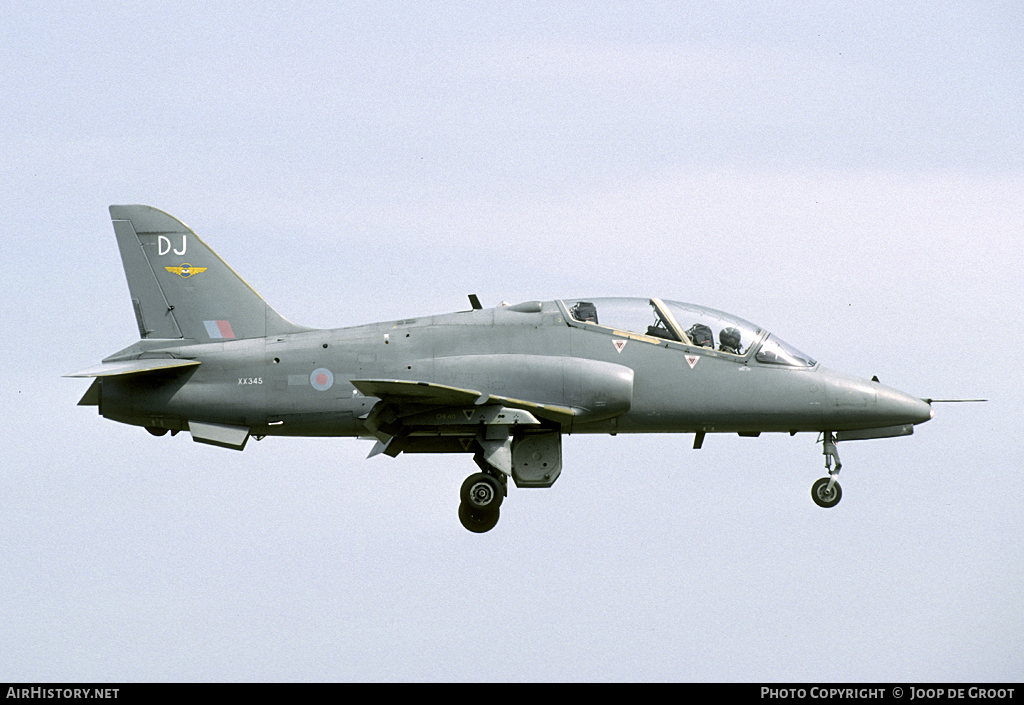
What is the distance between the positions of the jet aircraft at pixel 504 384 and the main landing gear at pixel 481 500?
21 millimetres

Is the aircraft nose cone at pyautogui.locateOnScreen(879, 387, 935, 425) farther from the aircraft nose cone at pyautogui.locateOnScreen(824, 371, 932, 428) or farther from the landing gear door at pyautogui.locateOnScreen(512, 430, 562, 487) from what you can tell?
the landing gear door at pyautogui.locateOnScreen(512, 430, 562, 487)

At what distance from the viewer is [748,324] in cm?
1912

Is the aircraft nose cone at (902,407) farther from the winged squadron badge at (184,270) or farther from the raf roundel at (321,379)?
the winged squadron badge at (184,270)

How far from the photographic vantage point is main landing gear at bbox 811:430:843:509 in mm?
19172

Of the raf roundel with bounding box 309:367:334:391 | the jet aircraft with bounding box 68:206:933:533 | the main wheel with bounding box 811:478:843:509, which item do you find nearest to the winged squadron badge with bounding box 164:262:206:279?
the jet aircraft with bounding box 68:206:933:533

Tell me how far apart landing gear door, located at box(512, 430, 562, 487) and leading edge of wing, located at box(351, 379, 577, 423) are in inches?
18.9

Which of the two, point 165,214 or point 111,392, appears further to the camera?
point 165,214

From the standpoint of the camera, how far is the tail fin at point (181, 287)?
1920cm

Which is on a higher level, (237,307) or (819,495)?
(237,307)

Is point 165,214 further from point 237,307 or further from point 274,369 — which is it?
point 274,369

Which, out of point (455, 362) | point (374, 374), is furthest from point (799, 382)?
point (374, 374)

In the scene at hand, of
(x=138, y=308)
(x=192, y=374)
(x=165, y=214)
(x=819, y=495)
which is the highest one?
(x=165, y=214)

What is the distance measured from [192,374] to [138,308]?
1.64 metres

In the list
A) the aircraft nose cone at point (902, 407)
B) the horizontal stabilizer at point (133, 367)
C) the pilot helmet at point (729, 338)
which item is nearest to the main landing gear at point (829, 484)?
the aircraft nose cone at point (902, 407)
